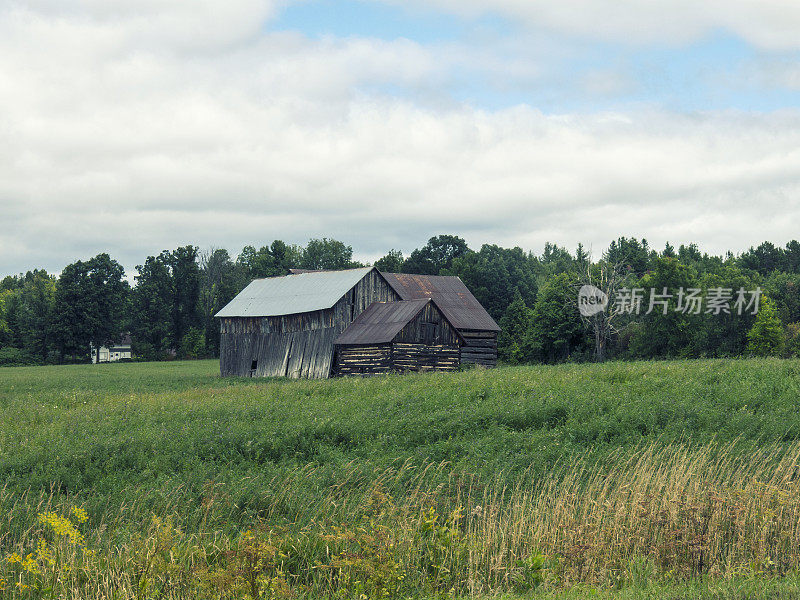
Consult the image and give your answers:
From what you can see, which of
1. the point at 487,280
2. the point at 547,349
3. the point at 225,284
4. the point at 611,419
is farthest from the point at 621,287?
the point at 225,284

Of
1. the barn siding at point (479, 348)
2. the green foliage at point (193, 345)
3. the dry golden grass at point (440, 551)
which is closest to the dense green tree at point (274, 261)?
the green foliage at point (193, 345)

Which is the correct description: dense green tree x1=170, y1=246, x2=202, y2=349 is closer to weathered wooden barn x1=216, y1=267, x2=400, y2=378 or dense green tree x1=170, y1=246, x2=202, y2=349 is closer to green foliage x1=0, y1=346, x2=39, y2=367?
green foliage x1=0, y1=346, x2=39, y2=367

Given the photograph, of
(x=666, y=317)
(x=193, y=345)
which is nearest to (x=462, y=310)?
(x=666, y=317)

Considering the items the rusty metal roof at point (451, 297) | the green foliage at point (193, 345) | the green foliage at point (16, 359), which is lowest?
the green foliage at point (16, 359)

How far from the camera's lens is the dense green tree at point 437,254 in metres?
94.6

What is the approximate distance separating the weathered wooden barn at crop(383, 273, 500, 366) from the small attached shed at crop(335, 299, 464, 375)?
6.34 m

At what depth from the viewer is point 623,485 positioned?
12.7m

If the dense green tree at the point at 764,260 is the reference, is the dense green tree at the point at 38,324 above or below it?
below

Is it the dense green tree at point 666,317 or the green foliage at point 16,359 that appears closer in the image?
the dense green tree at point 666,317

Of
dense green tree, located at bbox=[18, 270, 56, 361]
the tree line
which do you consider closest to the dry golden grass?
the tree line

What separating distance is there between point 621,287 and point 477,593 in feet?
194

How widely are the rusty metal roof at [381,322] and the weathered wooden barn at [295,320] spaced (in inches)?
34.9

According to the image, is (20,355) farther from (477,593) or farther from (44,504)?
(477,593)

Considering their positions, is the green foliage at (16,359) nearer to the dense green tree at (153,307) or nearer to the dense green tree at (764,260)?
the dense green tree at (153,307)
